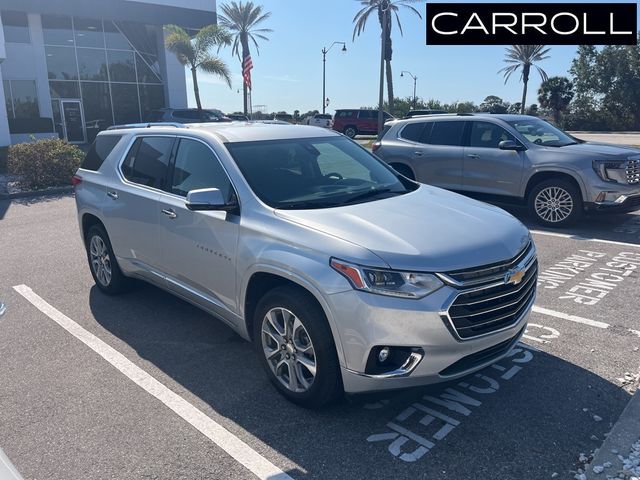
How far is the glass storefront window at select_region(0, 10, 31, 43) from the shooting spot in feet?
83.6

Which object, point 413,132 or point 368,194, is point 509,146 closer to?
point 413,132

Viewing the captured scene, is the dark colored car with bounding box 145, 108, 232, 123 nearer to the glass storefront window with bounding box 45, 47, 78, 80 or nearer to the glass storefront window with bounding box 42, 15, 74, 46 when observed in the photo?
the glass storefront window with bounding box 45, 47, 78, 80

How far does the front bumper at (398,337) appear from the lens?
2980 mm

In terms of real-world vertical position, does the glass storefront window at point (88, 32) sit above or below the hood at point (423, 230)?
above

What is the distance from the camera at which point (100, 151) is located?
5.81 m

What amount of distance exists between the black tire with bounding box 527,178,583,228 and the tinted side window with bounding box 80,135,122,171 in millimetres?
6446

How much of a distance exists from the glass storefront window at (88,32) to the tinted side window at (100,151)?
25.6 m

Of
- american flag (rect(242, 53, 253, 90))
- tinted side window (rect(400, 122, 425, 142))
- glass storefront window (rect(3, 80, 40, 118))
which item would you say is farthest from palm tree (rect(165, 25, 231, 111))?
tinted side window (rect(400, 122, 425, 142))

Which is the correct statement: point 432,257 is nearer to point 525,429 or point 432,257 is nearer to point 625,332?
point 525,429

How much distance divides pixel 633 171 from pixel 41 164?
41.7ft

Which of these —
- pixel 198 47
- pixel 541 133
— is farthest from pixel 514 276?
pixel 198 47

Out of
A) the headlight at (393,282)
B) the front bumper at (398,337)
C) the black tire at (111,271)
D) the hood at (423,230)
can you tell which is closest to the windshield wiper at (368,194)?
the hood at (423,230)

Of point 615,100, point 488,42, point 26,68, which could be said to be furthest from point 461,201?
point 615,100

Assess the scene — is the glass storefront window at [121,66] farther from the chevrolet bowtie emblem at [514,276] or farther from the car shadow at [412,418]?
the chevrolet bowtie emblem at [514,276]
